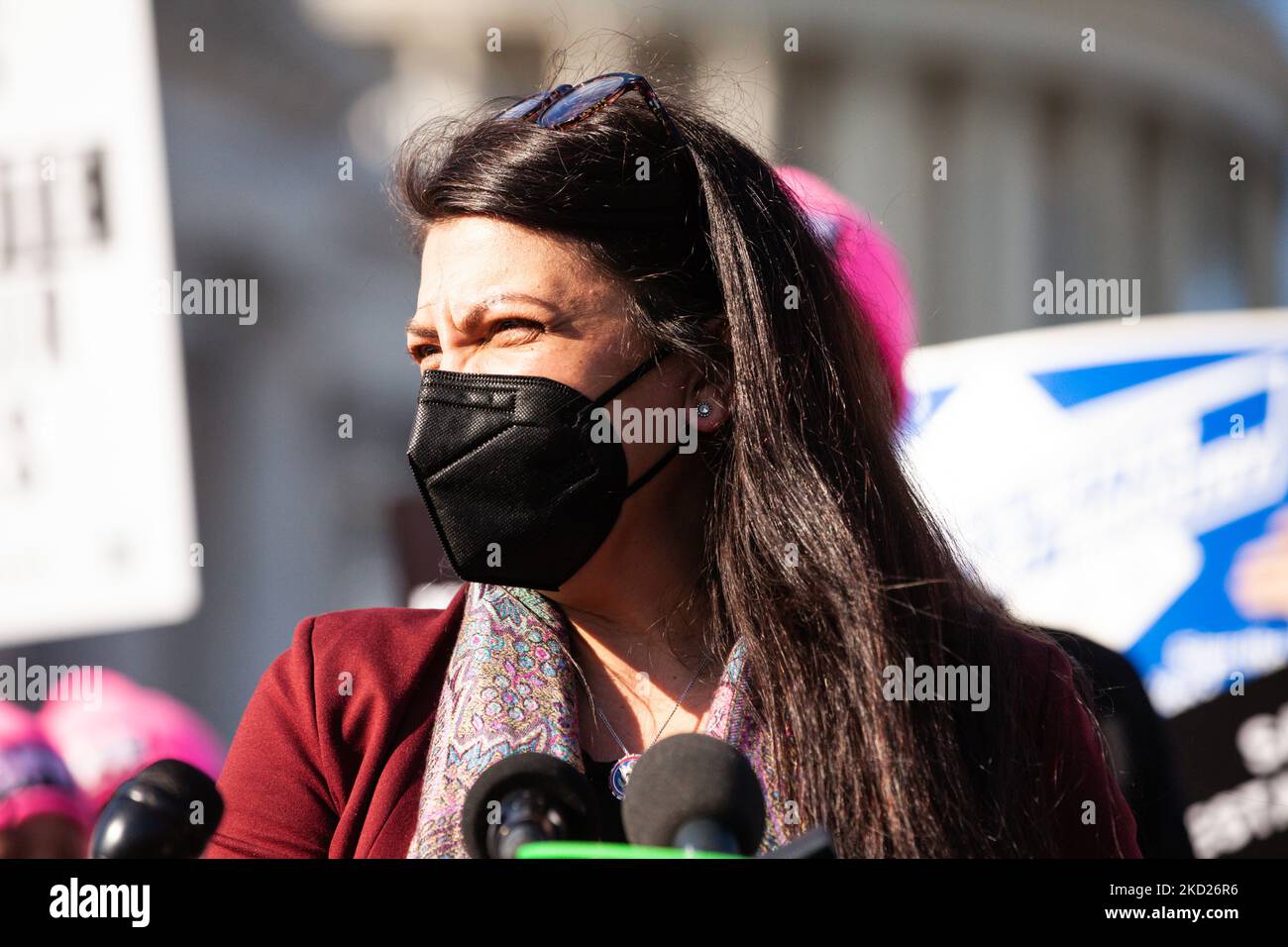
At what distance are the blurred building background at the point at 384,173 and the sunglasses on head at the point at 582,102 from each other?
8.53 ft

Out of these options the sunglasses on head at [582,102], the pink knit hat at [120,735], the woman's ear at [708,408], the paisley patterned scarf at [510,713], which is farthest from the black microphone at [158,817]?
the pink knit hat at [120,735]

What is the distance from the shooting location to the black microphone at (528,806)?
1.22 metres

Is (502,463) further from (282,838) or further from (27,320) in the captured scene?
(27,320)

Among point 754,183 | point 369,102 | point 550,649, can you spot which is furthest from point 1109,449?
point 369,102

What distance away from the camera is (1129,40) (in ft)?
20.4

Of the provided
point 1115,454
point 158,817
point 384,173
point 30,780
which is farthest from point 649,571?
point 384,173

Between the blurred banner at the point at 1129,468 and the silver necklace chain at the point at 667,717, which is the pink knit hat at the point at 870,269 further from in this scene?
the silver necklace chain at the point at 667,717

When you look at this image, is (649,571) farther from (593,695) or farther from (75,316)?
(75,316)

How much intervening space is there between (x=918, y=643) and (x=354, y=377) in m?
3.80

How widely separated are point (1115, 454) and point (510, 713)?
8.30ft

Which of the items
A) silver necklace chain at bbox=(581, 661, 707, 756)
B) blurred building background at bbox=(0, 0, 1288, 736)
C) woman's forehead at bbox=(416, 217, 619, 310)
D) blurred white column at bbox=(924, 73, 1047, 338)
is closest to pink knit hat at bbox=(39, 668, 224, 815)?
blurred building background at bbox=(0, 0, 1288, 736)

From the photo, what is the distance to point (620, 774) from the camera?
1.99 meters

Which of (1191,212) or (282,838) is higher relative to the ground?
(1191,212)

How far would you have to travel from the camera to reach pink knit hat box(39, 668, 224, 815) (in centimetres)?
404
